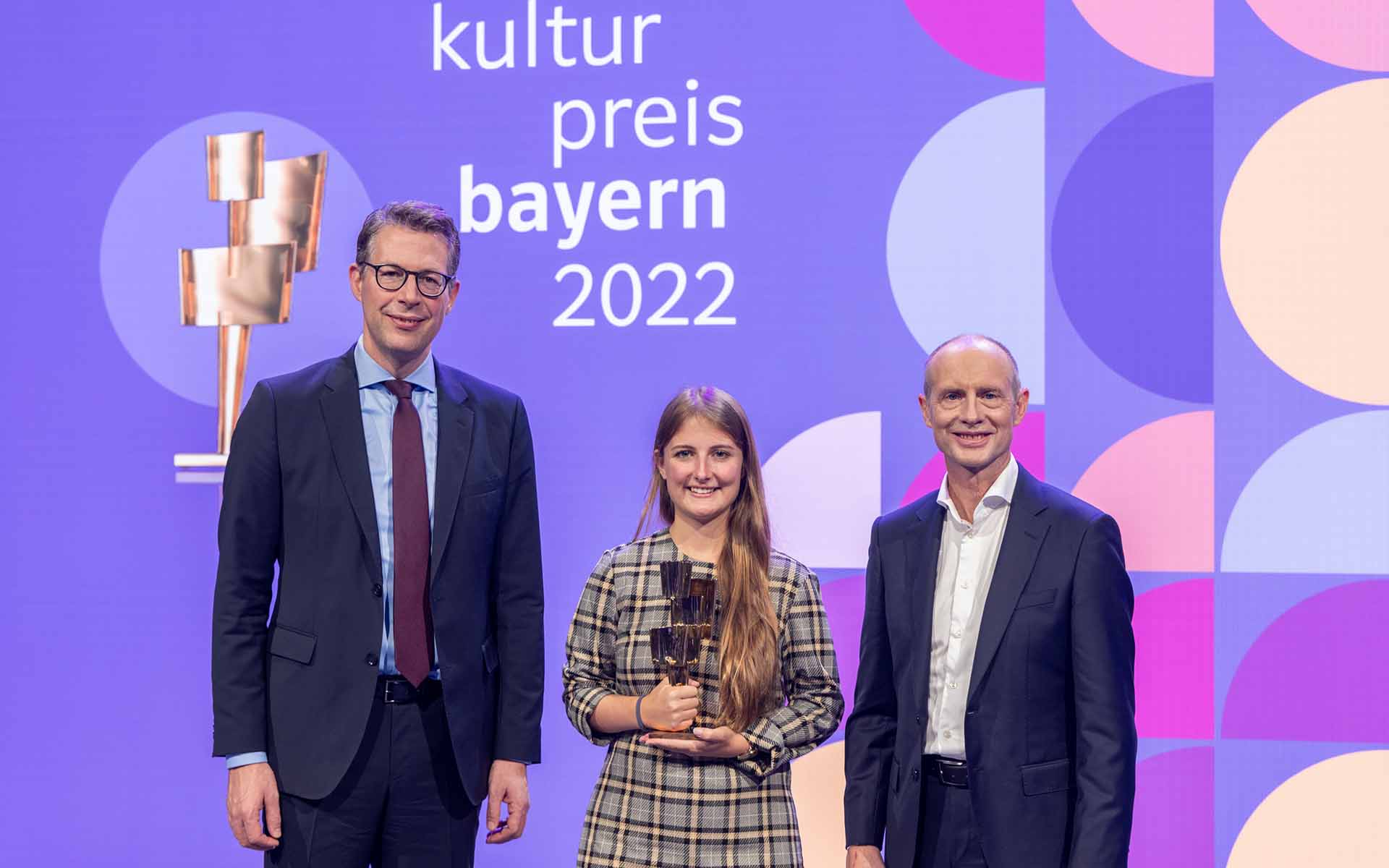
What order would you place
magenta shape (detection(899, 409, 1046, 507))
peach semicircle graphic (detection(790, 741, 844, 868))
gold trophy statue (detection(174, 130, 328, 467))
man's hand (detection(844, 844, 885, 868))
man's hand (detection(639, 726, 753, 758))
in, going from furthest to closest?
gold trophy statue (detection(174, 130, 328, 467)) → peach semicircle graphic (detection(790, 741, 844, 868)) → magenta shape (detection(899, 409, 1046, 507)) → man's hand (detection(844, 844, 885, 868)) → man's hand (detection(639, 726, 753, 758))

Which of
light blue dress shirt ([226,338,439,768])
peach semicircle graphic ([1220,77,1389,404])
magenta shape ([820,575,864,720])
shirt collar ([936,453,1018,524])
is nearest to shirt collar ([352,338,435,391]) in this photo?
light blue dress shirt ([226,338,439,768])

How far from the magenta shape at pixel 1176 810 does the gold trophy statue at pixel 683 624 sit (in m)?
1.66

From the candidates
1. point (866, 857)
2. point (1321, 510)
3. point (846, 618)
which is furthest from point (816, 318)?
point (866, 857)

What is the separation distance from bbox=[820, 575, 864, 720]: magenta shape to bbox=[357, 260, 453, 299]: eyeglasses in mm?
1504

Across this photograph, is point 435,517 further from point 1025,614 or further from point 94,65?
point 94,65

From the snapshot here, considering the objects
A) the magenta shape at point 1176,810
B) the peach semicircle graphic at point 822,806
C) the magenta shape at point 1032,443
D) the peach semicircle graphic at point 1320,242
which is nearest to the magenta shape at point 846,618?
the peach semicircle graphic at point 822,806

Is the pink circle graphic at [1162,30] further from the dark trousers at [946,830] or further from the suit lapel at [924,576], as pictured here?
the dark trousers at [946,830]

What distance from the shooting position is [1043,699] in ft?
8.07

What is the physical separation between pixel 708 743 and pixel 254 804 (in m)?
0.92

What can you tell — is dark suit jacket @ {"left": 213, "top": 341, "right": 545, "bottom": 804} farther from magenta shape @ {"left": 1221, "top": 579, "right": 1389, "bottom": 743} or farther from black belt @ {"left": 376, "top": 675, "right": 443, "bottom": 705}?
magenta shape @ {"left": 1221, "top": 579, "right": 1389, "bottom": 743}

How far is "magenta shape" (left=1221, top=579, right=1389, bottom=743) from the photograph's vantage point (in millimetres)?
3479

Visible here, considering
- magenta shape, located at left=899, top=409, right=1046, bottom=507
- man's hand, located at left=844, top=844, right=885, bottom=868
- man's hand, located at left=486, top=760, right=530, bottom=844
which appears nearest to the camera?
man's hand, located at left=844, top=844, right=885, bottom=868

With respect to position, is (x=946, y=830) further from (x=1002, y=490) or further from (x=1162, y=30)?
(x=1162, y=30)

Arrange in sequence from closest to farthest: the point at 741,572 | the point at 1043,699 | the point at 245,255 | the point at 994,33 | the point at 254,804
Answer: the point at 1043,699 → the point at 254,804 → the point at 741,572 → the point at 994,33 → the point at 245,255
